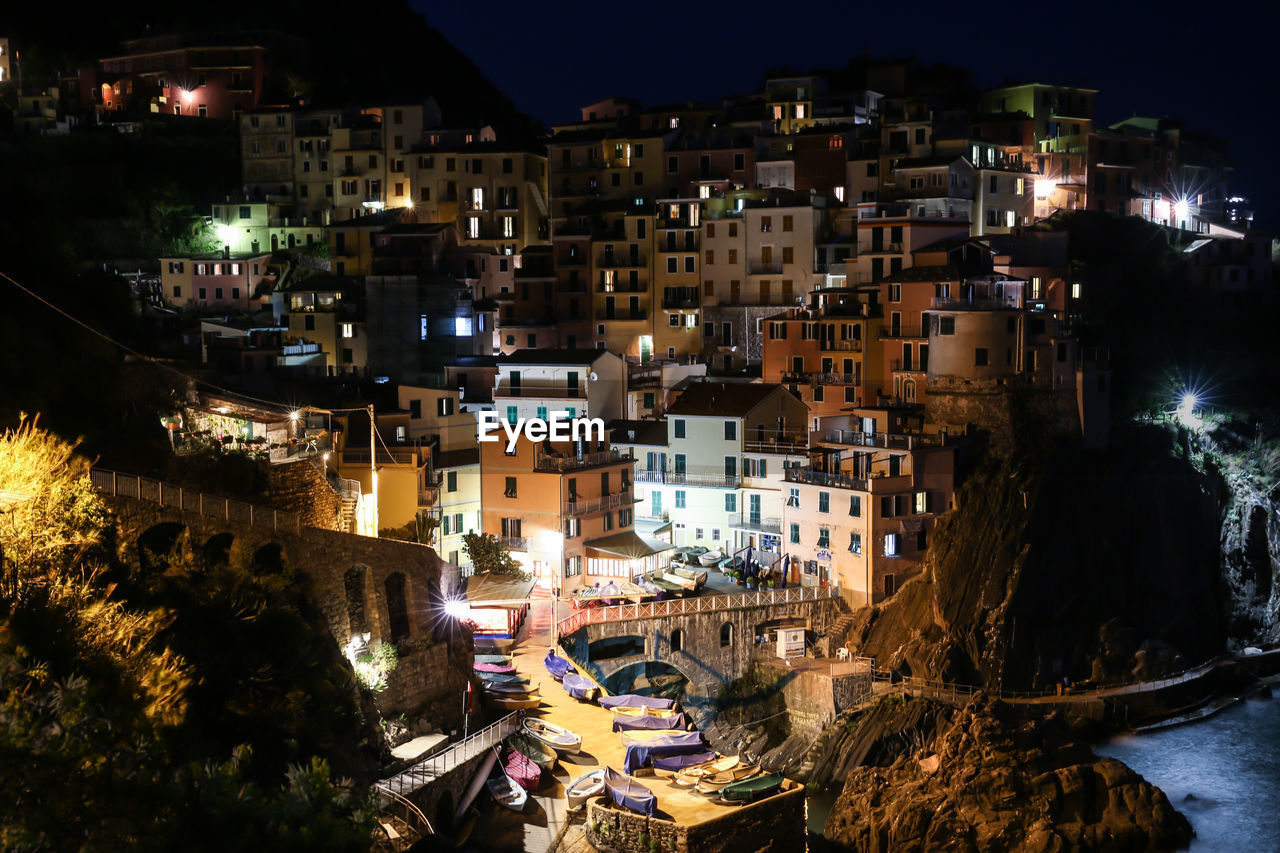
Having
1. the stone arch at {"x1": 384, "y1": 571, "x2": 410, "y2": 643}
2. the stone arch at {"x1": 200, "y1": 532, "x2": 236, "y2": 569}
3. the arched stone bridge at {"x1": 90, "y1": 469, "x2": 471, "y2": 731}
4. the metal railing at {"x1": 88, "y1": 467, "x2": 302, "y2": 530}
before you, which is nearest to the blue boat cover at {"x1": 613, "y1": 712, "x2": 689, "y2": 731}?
the arched stone bridge at {"x1": 90, "y1": 469, "x2": 471, "y2": 731}

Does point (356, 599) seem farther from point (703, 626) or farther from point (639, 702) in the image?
point (703, 626)

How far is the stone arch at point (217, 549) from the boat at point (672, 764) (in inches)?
376

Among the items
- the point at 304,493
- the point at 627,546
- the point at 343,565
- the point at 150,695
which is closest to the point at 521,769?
the point at 343,565

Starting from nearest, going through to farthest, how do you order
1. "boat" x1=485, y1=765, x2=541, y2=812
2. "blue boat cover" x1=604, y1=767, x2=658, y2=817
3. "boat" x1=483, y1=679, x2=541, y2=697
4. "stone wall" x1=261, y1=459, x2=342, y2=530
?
"blue boat cover" x1=604, y1=767, x2=658, y2=817 < "boat" x1=485, y1=765, x2=541, y2=812 < "stone wall" x1=261, y1=459, x2=342, y2=530 < "boat" x1=483, y1=679, x2=541, y2=697

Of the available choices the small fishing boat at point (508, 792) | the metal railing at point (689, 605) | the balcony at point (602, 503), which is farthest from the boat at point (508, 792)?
the balcony at point (602, 503)

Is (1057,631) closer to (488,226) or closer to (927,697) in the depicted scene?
(927,697)

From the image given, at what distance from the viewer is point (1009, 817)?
33500mm

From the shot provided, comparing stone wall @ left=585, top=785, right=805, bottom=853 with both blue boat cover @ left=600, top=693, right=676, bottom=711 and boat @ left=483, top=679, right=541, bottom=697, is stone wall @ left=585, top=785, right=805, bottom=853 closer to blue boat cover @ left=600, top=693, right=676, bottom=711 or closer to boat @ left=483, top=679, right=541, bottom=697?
boat @ left=483, top=679, right=541, bottom=697

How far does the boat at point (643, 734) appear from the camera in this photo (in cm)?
3049

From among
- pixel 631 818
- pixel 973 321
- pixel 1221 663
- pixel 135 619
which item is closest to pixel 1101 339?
pixel 973 321

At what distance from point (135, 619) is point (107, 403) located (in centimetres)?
902

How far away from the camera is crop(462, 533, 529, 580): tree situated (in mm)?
41188

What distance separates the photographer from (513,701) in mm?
31578

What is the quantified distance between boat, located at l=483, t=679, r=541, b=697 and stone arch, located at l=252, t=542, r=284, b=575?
21.4ft
